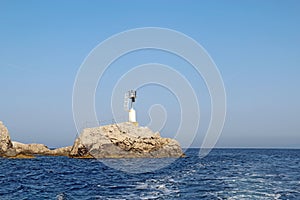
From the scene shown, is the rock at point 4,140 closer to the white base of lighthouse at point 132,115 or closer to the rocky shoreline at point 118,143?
the rocky shoreline at point 118,143

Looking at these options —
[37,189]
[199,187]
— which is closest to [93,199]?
[37,189]

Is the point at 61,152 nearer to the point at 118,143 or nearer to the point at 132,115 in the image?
the point at 118,143

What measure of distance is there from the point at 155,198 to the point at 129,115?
47.8 metres

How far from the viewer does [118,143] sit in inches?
2761

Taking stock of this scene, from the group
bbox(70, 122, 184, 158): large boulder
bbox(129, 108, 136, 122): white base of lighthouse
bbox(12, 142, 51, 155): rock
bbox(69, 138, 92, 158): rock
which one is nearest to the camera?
bbox(70, 122, 184, 158): large boulder

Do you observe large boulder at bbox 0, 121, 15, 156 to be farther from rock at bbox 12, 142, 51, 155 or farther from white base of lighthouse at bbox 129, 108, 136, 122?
white base of lighthouse at bbox 129, 108, 136, 122

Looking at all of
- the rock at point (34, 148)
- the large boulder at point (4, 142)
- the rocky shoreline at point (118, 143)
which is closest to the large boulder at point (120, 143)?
the rocky shoreline at point (118, 143)

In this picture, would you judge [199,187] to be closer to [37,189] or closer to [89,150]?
[37,189]

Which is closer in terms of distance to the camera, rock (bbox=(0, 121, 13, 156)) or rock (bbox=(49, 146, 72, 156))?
rock (bbox=(0, 121, 13, 156))

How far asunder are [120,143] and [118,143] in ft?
1.28

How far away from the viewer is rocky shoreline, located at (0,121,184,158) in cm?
6881

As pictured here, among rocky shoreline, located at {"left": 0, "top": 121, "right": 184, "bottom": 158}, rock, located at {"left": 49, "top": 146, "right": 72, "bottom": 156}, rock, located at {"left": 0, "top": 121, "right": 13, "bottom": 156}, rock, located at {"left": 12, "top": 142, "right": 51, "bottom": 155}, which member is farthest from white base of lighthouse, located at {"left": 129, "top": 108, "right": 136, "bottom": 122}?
rock, located at {"left": 12, "top": 142, "right": 51, "bottom": 155}

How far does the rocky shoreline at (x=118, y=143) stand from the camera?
Result: 68.8m

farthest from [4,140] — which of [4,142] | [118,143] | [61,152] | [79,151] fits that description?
[118,143]
